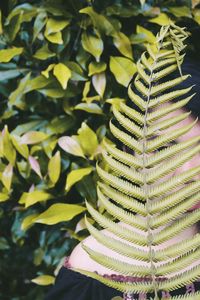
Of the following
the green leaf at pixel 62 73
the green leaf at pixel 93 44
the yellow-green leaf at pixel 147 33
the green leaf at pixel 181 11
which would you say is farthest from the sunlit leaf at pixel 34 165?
the green leaf at pixel 181 11

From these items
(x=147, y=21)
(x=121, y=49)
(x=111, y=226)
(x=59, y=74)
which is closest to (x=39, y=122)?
(x=59, y=74)

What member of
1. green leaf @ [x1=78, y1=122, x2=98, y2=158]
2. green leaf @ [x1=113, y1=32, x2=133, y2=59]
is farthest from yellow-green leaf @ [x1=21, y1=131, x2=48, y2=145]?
green leaf @ [x1=113, y1=32, x2=133, y2=59]

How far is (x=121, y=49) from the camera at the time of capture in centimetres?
151

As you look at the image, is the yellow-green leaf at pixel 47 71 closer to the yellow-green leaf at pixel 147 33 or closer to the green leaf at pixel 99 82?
the green leaf at pixel 99 82

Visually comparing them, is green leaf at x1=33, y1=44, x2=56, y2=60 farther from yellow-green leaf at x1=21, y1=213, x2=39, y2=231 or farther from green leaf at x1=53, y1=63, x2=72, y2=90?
yellow-green leaf at x1=21, y1=213, x2=39, y2=231

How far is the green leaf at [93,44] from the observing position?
4.84ft

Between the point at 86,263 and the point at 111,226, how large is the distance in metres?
0.92

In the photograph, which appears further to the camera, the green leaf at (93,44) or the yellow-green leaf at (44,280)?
the yellow-green leaf at (44,280)

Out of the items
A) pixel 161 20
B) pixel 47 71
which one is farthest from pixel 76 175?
pixel 161 20

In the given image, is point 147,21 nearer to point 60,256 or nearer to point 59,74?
point 59,74

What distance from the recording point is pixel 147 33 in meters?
1.53

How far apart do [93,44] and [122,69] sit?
11 cm

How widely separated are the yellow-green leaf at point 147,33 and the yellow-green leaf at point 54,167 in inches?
16.9

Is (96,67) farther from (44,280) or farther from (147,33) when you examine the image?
(44,280)
